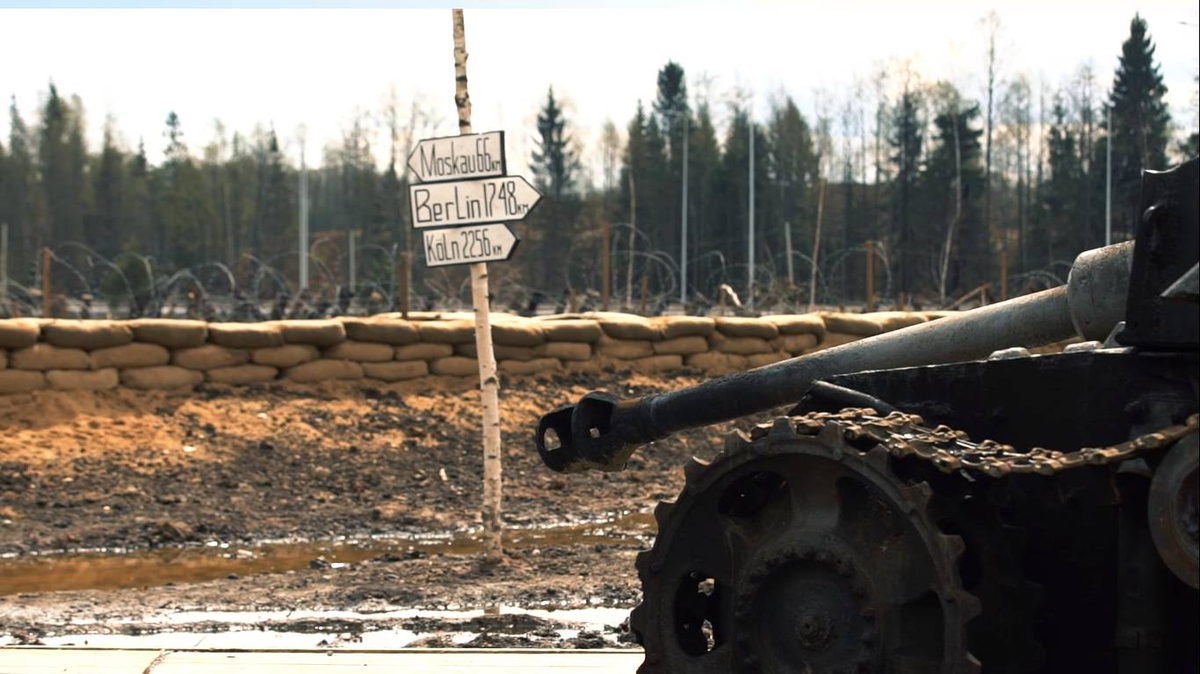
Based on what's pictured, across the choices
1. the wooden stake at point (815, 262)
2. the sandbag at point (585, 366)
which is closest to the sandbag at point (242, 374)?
the sandbag at point (585, 366)

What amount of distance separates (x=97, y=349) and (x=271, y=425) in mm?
1628

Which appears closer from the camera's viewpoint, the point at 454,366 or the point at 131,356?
the point at 131,356

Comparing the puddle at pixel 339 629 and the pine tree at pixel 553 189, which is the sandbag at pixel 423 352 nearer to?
the puddle at pixel 339 629

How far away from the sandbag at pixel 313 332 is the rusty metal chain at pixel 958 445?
10775mm

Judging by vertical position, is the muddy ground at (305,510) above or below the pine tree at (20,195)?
below

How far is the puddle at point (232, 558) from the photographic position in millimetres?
9398

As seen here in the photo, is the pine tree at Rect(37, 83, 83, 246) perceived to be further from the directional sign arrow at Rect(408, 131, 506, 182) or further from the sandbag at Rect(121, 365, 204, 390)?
the directional sign arrow at Rect(408, 131, 506, 182)

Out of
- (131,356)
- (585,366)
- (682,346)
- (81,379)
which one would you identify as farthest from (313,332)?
(682,346)

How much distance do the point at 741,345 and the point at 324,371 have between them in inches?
→ 197

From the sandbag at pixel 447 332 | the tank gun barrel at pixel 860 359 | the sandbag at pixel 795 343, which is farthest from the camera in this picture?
the sandbag at pixel 795 343

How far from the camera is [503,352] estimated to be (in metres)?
16.1

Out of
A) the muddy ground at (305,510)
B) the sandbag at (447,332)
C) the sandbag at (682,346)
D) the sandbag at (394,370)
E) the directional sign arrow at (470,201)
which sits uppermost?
the directional sign arrow at (470,201)

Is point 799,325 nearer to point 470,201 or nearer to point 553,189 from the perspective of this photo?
point 470,201

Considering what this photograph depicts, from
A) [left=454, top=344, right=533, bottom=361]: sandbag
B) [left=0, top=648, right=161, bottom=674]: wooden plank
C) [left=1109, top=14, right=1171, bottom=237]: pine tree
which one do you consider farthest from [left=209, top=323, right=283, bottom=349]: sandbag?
[left=1109, top=14, right=1171, bottom=237]: pine tree
